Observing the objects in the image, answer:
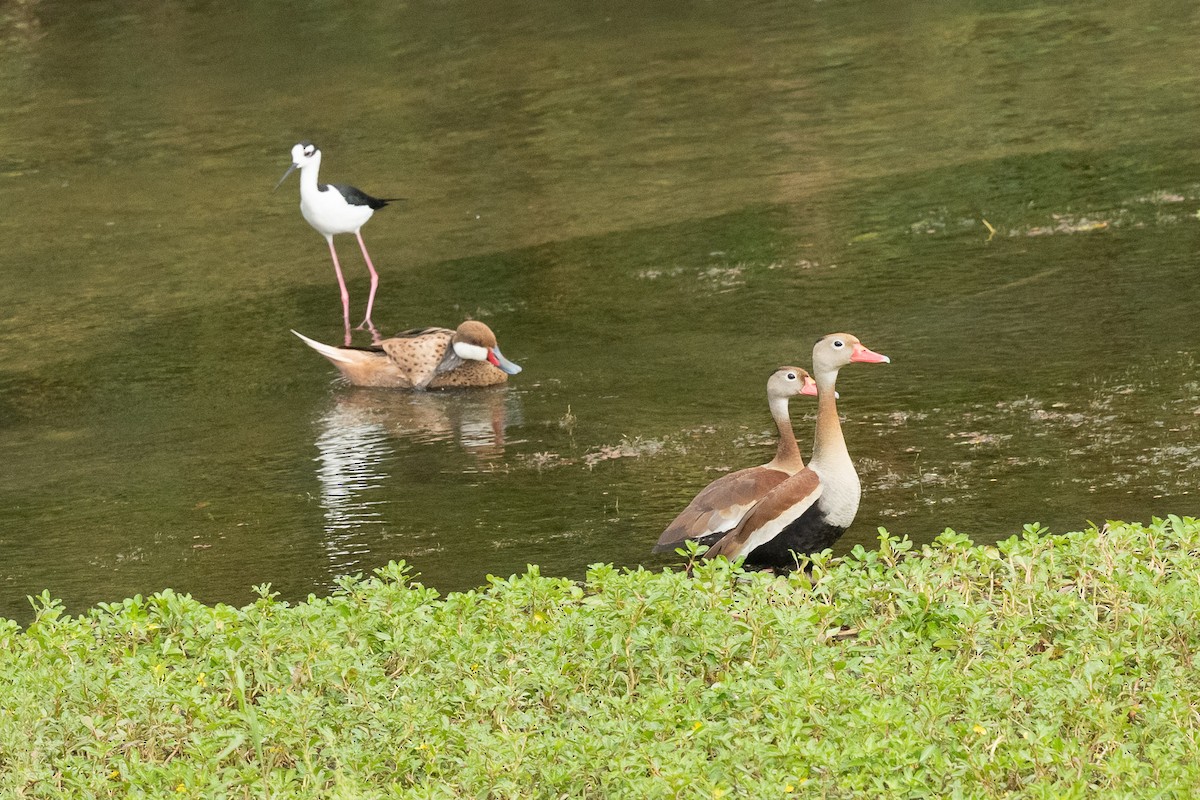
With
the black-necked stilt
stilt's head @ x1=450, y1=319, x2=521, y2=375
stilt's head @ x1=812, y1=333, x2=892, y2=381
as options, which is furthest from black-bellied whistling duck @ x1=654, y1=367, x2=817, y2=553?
the black-necked stilt

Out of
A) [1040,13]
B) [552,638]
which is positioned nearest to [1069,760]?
[552,638]

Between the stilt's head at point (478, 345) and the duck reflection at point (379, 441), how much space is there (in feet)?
0.49

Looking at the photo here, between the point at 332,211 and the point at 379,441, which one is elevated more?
the point at 332,211

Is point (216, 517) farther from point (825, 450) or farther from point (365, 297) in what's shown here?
point (365, 297)

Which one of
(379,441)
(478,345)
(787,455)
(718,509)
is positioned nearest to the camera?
Result: (718,509)

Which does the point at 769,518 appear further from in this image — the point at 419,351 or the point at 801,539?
the point at 419,351

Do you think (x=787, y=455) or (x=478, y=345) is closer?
(x=787, y=455)

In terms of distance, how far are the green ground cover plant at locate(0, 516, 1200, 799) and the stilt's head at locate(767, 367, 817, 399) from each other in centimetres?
166

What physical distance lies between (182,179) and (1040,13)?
27.5ft

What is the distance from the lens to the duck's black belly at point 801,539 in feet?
20.8

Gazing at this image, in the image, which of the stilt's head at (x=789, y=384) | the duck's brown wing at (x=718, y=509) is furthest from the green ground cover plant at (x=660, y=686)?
the stilt's head at (x=789, y=384)

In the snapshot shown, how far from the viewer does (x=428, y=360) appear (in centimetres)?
946

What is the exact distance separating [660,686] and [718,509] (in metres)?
1.69

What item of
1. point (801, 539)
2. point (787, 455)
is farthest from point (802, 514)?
point (787, 455)
